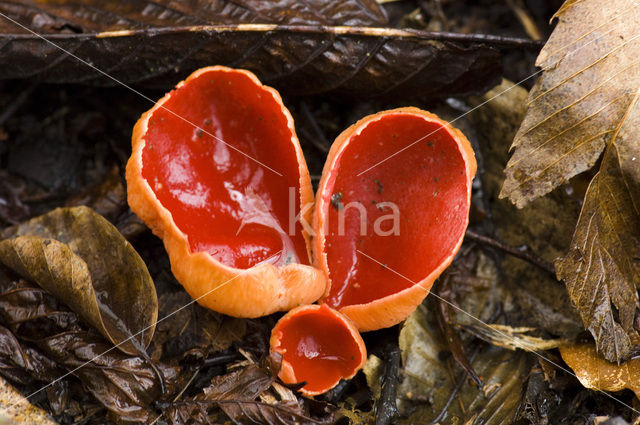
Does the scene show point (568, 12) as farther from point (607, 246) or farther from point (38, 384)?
point (38, 384)

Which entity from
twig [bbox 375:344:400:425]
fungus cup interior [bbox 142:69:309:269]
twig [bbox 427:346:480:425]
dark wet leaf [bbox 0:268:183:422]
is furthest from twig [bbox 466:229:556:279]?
dark wet leaf [bbox 0:268:183:422]

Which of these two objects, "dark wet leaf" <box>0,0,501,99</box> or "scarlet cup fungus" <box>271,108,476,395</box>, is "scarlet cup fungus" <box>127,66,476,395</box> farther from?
"dark wet leaf" <box>0,0,501,99</box>

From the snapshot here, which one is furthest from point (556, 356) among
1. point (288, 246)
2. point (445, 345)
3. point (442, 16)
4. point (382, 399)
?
point (442, 16)

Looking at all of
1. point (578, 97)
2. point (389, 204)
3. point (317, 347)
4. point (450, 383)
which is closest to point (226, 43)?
point (389, 204)

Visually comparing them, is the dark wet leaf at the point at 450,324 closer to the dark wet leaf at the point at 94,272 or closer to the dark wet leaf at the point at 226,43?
the dark wet leaf at the point at 226,43

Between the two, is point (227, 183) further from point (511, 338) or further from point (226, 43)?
point (511, 338)

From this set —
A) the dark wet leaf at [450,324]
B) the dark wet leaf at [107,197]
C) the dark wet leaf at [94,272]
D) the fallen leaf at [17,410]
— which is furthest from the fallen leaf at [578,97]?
the fallen leaf at [17,410]

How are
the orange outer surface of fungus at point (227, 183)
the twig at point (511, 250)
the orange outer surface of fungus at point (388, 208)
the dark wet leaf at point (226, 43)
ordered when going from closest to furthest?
the orange outer surface of fungus at point (227, 183), the orange outer surface of fungus at point (388, 208), the dark wet leaf at point (226, 43), the twig at point (511, 250)
